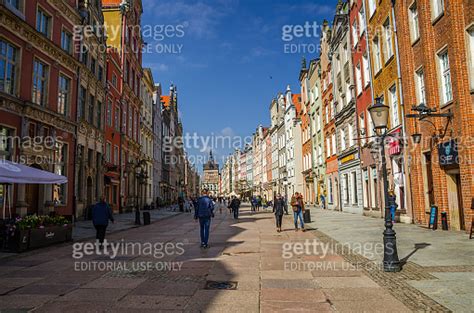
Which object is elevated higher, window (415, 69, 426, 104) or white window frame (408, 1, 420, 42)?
white window frame (408, 1, 420, 42)

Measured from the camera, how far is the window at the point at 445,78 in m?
14.4

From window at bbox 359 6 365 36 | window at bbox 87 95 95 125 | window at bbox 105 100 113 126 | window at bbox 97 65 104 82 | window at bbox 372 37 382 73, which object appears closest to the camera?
window at bbox 372 37 382 73

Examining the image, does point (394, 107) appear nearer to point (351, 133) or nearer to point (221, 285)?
point (351, 133)

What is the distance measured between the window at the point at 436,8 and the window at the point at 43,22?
18922 millimetres

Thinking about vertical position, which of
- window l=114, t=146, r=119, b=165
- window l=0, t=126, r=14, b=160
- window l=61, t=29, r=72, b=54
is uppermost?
window l=61, t=29, r=72, b=54

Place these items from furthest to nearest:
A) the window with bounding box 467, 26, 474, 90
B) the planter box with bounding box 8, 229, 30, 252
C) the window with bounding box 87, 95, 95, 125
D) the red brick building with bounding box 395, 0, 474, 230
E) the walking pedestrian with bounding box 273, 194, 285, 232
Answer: the window with bounding box 87, 95, 95, 125 < the walking pedestrian with bounding box 273, 194, 285, 232 < the red brick building with bounding box 395, 0, 474, 230 < the window with bounding box 467, 26, 474, 90 < the planter box with bounding box 8, 229, 30, 252

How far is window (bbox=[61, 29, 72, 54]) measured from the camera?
23188 mm

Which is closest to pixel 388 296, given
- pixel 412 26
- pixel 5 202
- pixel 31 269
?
pixel 31 269

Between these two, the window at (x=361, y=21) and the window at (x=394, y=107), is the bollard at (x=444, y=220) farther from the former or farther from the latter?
the window at (x=361, y=21)

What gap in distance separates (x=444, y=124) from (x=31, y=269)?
14342 mm

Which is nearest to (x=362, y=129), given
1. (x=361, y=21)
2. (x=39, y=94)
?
A: (x=361, y=21)

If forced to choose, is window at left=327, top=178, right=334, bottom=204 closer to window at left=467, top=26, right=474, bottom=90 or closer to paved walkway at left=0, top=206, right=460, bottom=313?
window at left=467, top=26, right=474, bottom=90

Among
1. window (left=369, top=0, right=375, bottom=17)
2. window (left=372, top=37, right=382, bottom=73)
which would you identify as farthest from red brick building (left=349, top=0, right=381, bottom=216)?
window (left=369, top=0, right=375, bottom=17)

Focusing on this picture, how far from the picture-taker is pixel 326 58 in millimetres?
35656
